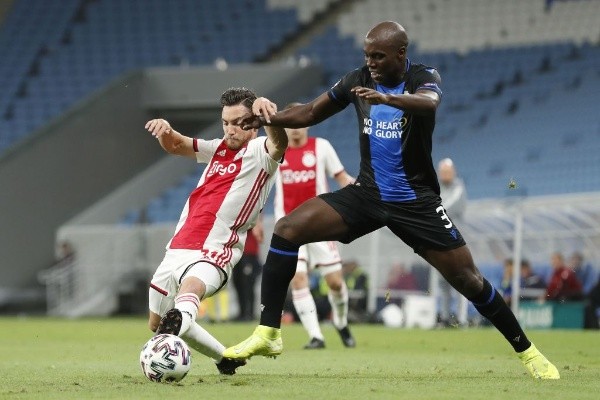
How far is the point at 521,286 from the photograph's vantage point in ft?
57.4

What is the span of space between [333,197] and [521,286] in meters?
10.6

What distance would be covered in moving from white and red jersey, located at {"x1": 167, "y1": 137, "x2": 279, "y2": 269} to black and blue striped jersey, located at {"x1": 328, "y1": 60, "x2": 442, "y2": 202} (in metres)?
0.63

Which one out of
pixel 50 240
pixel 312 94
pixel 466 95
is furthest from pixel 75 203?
pixel 466 95

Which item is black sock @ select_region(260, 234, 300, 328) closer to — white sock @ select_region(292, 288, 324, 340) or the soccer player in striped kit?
the soccer player in striped kit

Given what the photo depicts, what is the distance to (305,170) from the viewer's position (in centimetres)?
1178

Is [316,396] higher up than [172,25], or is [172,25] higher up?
[172,25]

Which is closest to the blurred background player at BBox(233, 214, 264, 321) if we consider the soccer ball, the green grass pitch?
the green grass pitch

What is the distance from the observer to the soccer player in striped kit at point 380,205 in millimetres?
7227

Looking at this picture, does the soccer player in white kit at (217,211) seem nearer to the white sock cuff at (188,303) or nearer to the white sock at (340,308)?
the white sock cuff at (188,303)

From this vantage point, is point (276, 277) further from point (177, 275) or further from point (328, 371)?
point (328, 371)

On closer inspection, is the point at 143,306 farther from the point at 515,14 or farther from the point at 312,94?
the point at 515,14

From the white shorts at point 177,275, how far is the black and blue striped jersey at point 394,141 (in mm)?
1098

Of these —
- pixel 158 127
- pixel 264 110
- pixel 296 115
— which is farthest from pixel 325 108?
pixel 158 127

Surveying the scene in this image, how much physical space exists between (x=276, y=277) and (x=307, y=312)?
4.13 m
